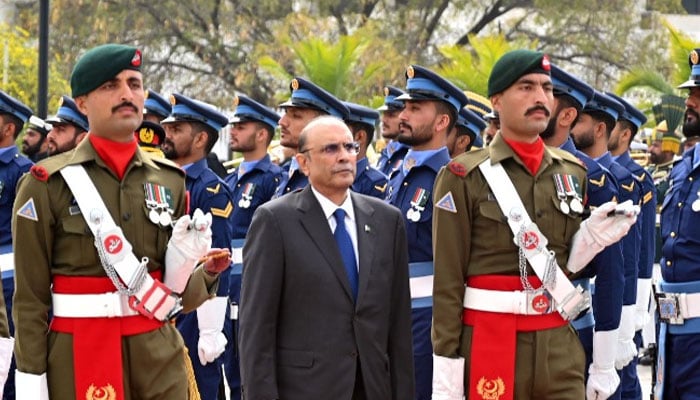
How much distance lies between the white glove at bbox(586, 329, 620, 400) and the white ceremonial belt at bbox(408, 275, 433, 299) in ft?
4.08

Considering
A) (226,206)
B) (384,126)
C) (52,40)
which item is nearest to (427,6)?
(52,40)

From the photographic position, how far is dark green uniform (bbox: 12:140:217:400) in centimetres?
623

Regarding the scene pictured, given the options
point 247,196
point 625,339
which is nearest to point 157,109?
point 247,196

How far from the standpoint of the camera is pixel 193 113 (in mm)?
10383

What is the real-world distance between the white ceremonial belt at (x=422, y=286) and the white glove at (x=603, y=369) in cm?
124

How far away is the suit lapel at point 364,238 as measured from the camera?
19.9 feet

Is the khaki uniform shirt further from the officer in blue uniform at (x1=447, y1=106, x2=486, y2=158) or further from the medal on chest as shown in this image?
the medal on chest

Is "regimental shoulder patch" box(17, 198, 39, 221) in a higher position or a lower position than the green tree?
lower

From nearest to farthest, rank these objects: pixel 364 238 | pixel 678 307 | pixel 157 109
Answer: pixel 364 238, pixel 678 307, pixel 157 109

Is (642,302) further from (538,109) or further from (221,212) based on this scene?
(538,109)

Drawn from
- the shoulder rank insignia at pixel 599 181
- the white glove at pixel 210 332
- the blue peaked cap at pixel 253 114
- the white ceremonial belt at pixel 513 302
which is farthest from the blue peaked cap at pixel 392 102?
the white ceremonial belt at pixel 513 302

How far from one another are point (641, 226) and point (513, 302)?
13.0ft

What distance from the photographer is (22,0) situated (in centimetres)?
3912

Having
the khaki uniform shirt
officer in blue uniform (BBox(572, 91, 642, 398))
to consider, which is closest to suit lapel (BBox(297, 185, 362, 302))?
the khaki uniform shirt
